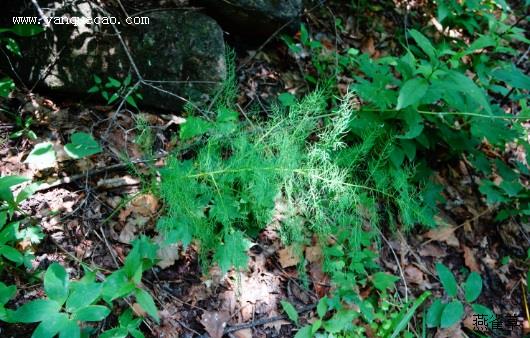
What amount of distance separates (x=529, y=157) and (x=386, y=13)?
2.00m

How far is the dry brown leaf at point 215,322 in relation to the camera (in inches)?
85.2

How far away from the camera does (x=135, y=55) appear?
279 centimetres

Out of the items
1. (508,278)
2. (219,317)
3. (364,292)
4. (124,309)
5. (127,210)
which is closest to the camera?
(124,309)

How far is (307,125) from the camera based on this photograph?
8.24 feet

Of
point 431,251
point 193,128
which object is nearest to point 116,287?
point 193,128

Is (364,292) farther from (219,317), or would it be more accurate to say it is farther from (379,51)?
(379,51)

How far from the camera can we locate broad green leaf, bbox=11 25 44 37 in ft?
8.30

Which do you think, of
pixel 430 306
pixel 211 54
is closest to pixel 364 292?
pixel 430 306

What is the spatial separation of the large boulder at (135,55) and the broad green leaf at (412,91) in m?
1.27

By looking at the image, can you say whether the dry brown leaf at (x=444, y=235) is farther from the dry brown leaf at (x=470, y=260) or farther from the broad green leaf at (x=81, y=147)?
the broad green leaf at (x=81, y=147)

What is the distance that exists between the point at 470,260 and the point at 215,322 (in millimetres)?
1875

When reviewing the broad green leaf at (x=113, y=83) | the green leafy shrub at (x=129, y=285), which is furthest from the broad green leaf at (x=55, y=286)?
the broad green leaf at (x=113, y=83)

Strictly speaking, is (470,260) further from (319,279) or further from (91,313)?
(91,313)

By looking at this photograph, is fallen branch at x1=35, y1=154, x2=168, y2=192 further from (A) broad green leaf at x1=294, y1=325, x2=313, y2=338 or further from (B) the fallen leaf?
(A) broad green leaf at x1=294, y1=325, x2=313, y2=338
